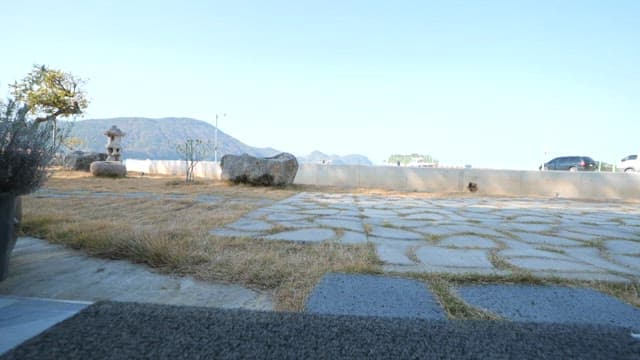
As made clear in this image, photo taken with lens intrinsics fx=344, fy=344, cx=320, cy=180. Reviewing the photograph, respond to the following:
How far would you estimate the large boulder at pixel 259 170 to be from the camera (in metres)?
8.09

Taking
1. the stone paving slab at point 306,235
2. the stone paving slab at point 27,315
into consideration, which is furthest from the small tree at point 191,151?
the stone paving slab at point 27,315

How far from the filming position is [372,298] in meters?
1.35

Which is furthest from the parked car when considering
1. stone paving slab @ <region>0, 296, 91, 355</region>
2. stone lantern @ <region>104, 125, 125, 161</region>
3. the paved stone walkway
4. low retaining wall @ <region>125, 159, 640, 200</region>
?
stone lantern @ <region>104, 125, 125, 161</region>

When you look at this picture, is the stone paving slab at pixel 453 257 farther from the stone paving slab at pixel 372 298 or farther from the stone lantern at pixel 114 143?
the stone lantern at pixel 114 143

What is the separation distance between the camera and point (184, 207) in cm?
393

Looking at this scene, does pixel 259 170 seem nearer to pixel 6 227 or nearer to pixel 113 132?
pixel 6 227

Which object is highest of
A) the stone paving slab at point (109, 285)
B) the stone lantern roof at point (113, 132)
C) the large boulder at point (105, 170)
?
the stone lantern roof at point (113, 132)

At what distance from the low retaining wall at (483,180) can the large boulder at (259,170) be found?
124 inches

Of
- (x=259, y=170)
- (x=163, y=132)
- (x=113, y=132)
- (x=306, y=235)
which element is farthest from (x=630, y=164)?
(x=163, y=132)

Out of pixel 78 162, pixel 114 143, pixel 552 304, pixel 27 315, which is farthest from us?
pixel 114 143

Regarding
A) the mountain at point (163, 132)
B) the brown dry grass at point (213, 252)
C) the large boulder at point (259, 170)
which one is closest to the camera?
the brown dry grass at point (213, 252)

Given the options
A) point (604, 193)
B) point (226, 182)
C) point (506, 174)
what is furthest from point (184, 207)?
point (604, 193)

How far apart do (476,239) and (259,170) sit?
6.10m

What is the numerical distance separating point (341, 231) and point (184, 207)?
2067mm
